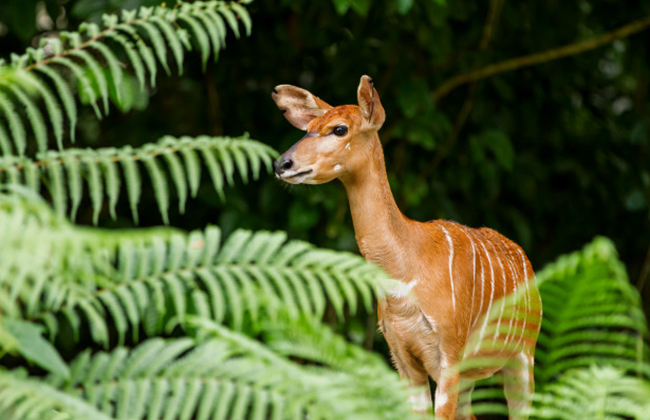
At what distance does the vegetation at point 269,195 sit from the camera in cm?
112

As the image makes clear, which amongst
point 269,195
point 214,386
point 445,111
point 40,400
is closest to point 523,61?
point 445,111

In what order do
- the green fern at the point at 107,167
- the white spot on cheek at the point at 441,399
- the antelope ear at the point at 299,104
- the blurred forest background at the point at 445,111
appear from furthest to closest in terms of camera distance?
1. the blurred forest background at the point at 445,111
2. the antelope ear at the point at 299,104
3. the white spot on cheek at the point at 441,399
4. the green fern at the point at 107,167

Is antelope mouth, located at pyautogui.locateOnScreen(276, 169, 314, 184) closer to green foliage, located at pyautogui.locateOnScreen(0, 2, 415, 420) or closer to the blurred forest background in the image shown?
green foliage, located at pyautogui.locateOnScreen(0, 2, 415, 420)

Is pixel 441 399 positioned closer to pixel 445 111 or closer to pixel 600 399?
pixel 600 399

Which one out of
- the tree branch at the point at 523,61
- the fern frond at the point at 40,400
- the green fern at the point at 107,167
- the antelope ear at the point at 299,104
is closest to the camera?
the fern frond at the point at 40,400

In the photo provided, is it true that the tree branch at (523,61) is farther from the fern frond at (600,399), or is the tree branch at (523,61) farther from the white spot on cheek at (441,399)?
the fern frond at (600,399)

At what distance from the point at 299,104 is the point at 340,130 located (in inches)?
7.7

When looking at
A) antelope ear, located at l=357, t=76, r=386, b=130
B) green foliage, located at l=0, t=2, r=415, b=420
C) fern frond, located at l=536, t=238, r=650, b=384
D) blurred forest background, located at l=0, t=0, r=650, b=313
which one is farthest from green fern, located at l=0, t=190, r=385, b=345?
blurred forest background, located at l=0, t=0, r=650, b=313

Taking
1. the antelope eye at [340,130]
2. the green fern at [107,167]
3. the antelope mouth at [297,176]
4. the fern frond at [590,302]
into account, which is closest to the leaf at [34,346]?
the green fern at [107,167]

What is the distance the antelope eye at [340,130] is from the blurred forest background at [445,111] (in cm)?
145

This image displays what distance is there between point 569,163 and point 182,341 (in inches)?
148

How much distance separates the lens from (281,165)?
1.83m

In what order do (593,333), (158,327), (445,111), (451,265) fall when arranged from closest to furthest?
1. (593,333)
2. (158,327)
3. (451,265)
4. (445,111)

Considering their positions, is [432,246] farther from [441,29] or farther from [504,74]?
[504,74]
